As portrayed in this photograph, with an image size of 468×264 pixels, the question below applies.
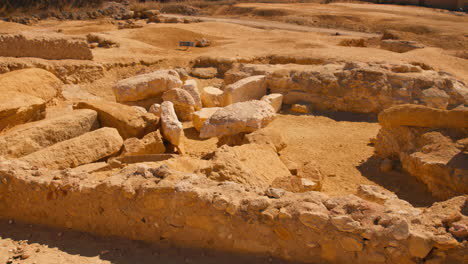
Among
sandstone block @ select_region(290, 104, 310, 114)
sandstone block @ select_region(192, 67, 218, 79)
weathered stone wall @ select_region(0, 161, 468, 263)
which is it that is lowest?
sandstone block @ select_region(290, 104, 310, 114)

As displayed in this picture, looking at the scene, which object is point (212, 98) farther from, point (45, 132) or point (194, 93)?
point (45, 132)

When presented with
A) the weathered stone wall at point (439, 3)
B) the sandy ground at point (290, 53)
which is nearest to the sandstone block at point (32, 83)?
the sandy ground at point (290, 53)

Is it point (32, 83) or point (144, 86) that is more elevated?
point (32, 83)

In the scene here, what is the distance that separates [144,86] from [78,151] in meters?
3.34

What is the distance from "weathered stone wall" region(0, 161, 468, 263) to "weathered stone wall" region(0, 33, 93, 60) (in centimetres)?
599

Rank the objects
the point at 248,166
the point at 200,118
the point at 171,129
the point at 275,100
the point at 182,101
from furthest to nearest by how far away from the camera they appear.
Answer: the point at 275,100 < the point at 182,101 < the point at 200,118 < the point at 171,129 < the point at 248,166

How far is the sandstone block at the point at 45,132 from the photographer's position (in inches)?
195

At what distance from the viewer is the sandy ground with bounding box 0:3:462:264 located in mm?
3420

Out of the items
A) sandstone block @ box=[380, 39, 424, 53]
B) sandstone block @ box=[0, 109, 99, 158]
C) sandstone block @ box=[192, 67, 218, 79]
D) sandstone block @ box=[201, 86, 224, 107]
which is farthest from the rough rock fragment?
sandstone block @ box=[380, 39, 424, 53]

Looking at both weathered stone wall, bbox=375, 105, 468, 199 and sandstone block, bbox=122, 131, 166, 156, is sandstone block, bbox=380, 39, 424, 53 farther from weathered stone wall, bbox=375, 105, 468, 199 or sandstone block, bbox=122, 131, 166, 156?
sandstone block, bbox=122, 131, 166, 156

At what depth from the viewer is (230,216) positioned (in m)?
3.22

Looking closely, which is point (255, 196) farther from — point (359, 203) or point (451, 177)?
point (451, 177)

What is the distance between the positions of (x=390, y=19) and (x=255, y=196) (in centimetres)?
1990

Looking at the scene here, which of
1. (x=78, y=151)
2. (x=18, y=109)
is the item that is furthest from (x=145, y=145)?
(x=18, y=109)
